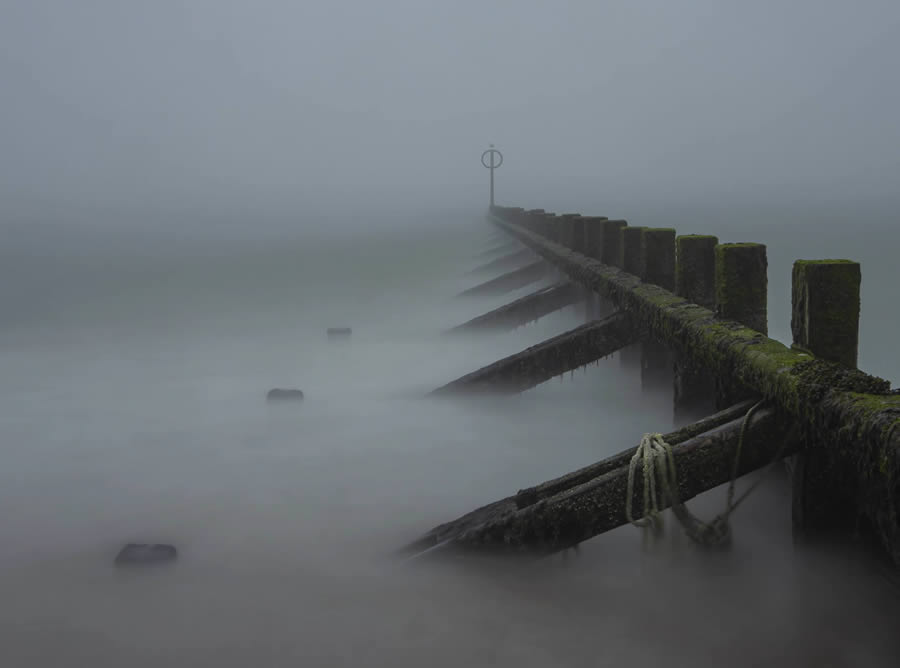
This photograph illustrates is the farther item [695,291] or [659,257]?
[659,257]

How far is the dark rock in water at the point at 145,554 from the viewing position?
161 inches

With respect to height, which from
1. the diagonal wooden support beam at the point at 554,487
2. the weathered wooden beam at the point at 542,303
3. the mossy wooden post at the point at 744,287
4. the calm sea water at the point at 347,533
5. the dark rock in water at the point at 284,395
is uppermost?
the mossy wooden post at the point at 744,287

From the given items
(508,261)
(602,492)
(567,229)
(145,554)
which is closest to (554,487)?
(602,492)

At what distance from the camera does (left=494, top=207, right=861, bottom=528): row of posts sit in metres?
3.19

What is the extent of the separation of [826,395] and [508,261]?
17679 mm

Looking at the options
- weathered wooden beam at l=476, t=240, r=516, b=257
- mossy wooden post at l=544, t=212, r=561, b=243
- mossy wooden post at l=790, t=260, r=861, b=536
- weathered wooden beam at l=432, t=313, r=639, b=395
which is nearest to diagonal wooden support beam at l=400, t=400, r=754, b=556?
mossy wooden post at l=790, t=260, r=861, b=536

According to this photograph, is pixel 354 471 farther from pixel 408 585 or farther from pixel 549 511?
pixel 549 511

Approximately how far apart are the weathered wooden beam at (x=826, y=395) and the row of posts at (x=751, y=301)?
10 cm

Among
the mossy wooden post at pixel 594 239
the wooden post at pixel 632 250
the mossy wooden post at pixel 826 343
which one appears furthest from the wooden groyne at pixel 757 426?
the mossy wooden post at pixel 594 239

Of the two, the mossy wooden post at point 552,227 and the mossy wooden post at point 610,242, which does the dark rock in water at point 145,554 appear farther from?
the mossy wooden post at point 552,227

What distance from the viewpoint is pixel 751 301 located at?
3.96 m

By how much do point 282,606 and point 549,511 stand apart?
1.19 metres

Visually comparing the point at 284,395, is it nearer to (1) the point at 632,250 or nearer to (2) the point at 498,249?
(1) the point at 632,250

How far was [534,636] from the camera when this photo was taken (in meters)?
3.36
